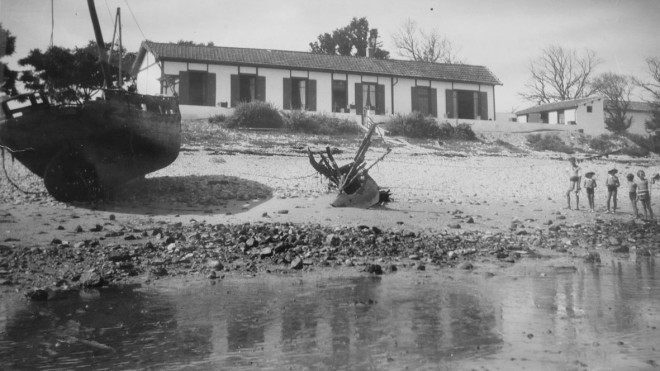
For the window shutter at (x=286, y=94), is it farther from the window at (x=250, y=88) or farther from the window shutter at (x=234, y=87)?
the window shutter at (x=234, y=87)

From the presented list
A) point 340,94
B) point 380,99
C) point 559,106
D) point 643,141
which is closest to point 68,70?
point 340,94

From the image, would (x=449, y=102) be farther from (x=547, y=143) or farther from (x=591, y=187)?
(x=591, y=187)

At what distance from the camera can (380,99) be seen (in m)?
34.9

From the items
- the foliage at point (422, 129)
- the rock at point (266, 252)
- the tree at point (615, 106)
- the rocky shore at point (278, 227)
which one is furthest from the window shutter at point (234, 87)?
the rock at point (266, 252)

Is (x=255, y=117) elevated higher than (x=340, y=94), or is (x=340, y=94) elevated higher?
(x=340, y=94)

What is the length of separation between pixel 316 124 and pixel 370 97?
304 inches

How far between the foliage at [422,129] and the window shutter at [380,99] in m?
4.00

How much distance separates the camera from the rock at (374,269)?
892 centimetres

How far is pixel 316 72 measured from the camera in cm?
3366

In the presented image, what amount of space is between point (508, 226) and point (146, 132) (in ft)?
35.6

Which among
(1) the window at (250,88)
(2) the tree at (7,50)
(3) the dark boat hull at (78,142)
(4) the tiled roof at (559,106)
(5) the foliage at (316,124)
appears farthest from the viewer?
(4) the tiled roof at (559,106)

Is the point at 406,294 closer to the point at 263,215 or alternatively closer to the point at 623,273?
Result: the point at 623,273

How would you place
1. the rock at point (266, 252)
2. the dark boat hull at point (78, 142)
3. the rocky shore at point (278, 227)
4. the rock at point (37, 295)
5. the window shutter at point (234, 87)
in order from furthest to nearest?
1. the window shutter at point (234, 87)
2. the dark boat hull at point (78, 142)
3. the rock at point (266, 252)
4. the rocky shore at point (278, 227)
5. the rock at point (37, 295)

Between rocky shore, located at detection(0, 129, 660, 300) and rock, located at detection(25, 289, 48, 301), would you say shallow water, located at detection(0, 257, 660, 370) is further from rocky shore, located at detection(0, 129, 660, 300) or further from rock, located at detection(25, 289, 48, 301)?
rocky shore, located at detection(0, 129, 660, 300)
